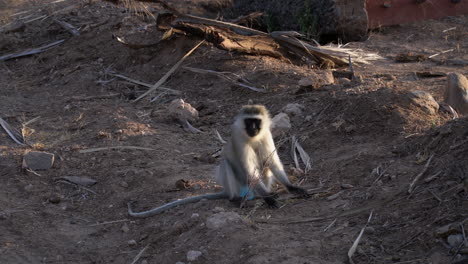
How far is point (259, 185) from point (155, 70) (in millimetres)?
4941

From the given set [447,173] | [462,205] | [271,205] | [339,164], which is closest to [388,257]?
[462,205]

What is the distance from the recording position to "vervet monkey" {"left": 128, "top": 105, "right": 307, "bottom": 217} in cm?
624

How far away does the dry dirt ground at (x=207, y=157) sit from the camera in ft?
16.8

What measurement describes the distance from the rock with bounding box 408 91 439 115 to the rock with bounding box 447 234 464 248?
3249 millimetres

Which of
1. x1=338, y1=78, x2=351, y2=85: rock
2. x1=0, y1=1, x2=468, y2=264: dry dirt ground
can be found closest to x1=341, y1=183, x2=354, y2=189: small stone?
x1=0, y1=1, x2=468, y2=264: dry dirt ground

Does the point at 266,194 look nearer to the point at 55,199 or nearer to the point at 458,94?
the point at 55,199

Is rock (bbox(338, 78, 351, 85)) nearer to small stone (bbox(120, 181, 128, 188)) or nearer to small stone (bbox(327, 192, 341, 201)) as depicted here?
small stone (bbox(327, 192, 341, 201))

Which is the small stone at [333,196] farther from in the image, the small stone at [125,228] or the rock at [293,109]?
the rock at [293,109]

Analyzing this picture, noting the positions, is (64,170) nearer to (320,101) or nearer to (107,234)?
(107,234)

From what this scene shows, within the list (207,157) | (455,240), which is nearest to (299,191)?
(207,157)

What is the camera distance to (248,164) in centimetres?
638

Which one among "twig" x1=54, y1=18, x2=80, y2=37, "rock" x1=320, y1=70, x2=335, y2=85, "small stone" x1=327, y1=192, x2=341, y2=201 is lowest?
"twig" x1=54, y1=18, x2=80, y2=37

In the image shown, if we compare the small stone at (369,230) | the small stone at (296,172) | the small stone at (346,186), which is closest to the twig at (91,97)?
the small stone at (296,172)

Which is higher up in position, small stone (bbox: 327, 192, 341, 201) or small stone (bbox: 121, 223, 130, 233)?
small stone (bbox: 327, 192, 341, 201)
